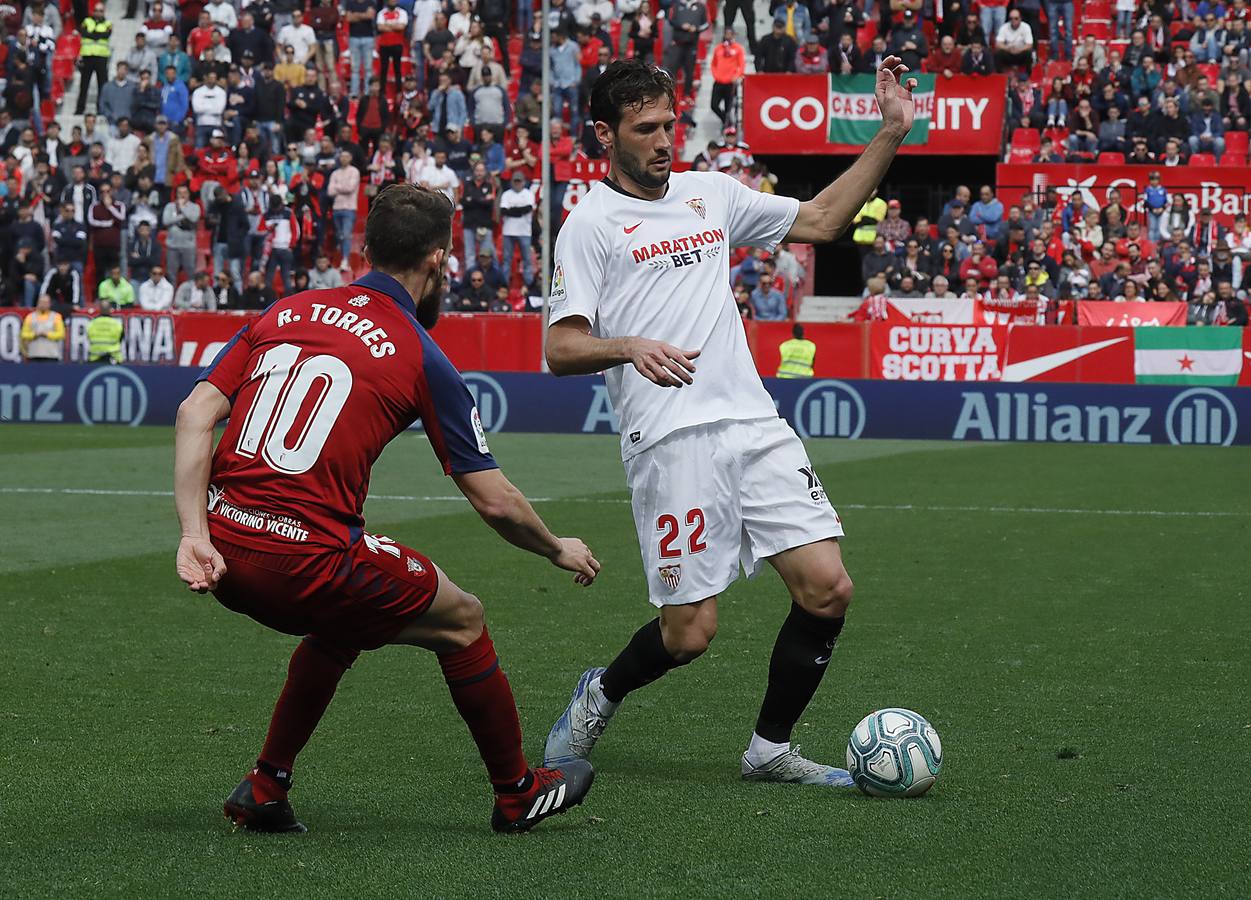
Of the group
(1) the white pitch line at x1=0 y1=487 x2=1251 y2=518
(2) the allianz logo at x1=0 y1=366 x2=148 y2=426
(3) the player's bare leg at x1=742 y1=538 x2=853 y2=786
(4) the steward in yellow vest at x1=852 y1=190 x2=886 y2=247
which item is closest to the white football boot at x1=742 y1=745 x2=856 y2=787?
(3) the player's bare leg at x1=742 y1=538 x2=853 y2=786

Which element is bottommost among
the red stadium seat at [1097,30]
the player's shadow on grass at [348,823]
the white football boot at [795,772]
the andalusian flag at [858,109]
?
the white football boot at [795,772]

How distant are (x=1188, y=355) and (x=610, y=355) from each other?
65.2ft

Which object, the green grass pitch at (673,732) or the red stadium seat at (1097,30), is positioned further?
the red stadium seat at (1097,30)

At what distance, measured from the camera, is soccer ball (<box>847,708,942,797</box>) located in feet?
16.8

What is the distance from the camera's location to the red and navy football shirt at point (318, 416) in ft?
14.3

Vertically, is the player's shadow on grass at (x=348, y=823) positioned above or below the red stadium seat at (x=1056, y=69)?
below

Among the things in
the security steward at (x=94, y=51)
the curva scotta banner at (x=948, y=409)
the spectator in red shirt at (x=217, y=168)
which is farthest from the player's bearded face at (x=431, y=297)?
the security steward at (x=94, y=51)

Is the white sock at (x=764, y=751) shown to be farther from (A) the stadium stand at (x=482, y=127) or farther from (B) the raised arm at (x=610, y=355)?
(A) the stadium stand at (x=482, y=127)

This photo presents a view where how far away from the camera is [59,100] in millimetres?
32906

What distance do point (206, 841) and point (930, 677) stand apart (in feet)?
10.9

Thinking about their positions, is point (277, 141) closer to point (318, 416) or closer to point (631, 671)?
point (631, 671)

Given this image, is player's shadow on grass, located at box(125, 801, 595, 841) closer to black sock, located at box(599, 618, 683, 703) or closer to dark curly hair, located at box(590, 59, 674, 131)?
black sock, located at box(599, 618, 683, 703)

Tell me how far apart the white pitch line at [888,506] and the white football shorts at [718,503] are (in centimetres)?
864

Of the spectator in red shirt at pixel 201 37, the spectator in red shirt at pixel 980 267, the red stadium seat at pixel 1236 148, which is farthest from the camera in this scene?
the spectator in red shirt at pixel 201 37
